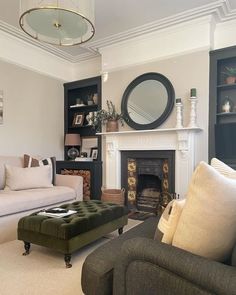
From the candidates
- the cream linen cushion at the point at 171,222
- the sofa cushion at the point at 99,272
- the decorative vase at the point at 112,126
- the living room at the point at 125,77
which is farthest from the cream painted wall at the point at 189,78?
the sofa cushion at the point at 99,272

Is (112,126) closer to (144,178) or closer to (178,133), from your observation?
(144,178)

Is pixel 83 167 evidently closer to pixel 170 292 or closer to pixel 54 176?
pixel 54 176

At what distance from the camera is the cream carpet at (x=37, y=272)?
1.68 metres

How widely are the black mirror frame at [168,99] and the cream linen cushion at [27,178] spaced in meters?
1.59

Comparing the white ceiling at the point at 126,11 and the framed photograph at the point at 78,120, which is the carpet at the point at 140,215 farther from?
the white ceiling at the point at 126,11

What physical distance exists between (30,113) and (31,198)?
6.65 ft

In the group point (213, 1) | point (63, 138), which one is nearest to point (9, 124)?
point (63, 138)

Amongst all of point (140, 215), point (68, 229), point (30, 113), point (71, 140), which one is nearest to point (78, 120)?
point (71, 140)

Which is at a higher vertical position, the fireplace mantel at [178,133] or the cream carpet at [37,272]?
the fireplace mantel at [178,133]

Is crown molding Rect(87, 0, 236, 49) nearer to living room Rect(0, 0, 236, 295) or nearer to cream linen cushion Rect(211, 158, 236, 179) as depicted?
living room Rect(0, 0, 236, 295)

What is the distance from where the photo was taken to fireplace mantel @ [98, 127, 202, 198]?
3480 mm

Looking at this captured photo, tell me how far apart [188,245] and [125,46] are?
12.3 ft

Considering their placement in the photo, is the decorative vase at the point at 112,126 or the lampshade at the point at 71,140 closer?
the decorative vase at the point at 112,126

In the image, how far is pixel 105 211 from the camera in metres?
2.36
